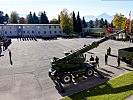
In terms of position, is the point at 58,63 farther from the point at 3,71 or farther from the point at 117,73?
the point at 3,71

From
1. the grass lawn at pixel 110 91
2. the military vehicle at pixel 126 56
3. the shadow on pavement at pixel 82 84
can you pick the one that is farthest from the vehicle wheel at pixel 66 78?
the military vehicle at pixel 126 56

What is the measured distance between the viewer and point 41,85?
20047 mm

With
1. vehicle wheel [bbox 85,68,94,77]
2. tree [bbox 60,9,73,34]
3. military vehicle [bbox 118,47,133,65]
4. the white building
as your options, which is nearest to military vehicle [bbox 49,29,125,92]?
vehicle wheel [bbox 85,68,94,77]

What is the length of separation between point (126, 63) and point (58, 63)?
10373mm

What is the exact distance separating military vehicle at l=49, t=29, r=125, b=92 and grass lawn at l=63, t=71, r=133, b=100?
2.66 m

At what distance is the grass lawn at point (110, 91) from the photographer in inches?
610

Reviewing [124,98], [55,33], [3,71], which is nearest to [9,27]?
[55,33]

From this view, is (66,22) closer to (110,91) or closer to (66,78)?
(66,78)

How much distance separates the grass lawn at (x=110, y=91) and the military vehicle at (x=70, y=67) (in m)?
2.66

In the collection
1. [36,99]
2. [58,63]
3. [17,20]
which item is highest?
[17,20]

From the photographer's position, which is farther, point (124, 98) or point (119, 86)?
point (119, 86)

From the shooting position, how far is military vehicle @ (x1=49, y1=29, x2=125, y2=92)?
20.1 metres

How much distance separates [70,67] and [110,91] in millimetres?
5230

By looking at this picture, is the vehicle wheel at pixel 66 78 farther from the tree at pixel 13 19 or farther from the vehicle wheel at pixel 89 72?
the tree at pixel 13 19
